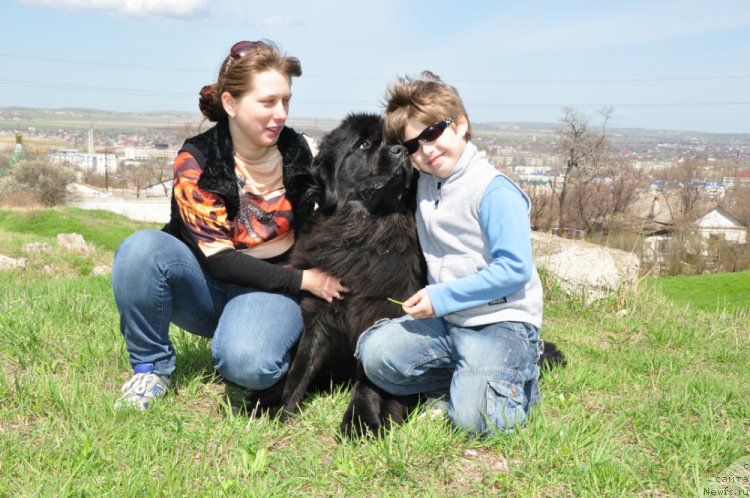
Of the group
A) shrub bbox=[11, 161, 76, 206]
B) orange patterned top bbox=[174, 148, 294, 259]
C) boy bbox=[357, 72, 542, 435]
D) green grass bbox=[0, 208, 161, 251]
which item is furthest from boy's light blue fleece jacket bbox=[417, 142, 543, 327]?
shrub bbox=[11, 161, 76, 206]

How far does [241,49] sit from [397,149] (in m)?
0.82

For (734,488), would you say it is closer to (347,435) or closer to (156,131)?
(347,435)

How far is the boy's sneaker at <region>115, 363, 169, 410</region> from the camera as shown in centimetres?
231

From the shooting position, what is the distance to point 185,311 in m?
2.64

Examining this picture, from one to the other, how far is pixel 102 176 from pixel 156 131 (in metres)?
10.7

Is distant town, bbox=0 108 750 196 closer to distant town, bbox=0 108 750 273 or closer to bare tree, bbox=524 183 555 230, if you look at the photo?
distant town, bbox=0 108 750 273

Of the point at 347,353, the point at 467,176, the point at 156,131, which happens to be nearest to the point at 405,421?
the point at 347,353

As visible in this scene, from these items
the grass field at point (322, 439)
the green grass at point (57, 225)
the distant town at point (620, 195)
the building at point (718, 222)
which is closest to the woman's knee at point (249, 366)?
the grass field at point (322, 439)

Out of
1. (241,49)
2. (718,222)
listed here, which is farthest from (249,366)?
(718,222)

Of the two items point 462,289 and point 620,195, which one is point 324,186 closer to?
point 462,289

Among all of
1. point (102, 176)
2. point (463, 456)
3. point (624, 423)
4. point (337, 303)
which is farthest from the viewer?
point (102, 176)

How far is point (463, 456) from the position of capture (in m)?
2.07

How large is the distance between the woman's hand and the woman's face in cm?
63

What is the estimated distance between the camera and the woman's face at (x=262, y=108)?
244 cm
